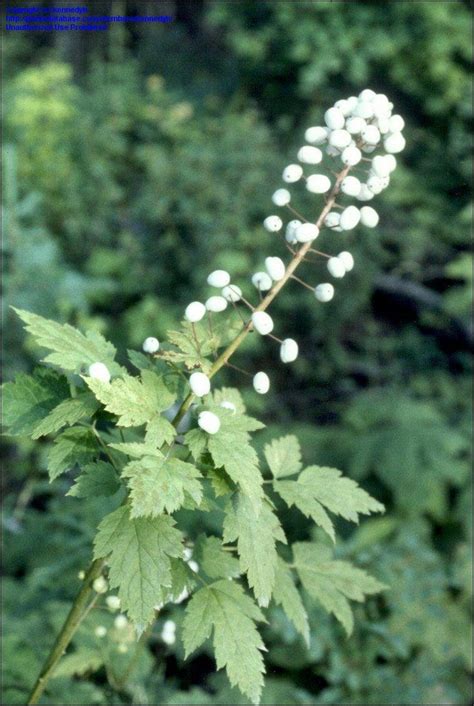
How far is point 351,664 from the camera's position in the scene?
322 centimetres

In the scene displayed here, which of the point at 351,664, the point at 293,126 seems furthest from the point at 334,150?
the point at 293,126

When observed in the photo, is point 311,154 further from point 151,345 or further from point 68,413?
point 68,413

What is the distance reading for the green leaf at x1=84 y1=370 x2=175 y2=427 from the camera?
146cm

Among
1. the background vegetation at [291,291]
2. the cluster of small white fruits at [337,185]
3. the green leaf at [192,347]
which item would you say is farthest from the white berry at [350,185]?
the background vegetation at [291,291]

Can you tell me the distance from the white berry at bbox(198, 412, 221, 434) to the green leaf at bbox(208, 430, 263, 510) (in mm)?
23

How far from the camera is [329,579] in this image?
1929 mm

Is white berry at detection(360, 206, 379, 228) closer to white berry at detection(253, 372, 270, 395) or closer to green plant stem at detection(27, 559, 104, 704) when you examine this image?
white berry at detection(253, 372, 270, 395)

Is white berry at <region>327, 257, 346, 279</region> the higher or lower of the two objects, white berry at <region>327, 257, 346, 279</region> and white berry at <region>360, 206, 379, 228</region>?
the lower

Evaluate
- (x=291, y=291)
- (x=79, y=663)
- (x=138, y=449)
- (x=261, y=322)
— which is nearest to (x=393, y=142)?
(x=261, y=322)

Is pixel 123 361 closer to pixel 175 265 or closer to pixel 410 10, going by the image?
pixel 175 265

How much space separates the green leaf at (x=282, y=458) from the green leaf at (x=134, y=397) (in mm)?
363

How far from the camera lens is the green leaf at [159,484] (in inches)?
53.8

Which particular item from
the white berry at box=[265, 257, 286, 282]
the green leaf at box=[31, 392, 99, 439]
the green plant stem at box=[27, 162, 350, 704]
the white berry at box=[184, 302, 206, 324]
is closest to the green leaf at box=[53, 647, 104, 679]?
the green plant stem at box=[27, 162, 350, 704]

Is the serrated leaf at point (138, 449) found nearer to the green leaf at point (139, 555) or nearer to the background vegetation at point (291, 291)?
the green leaf at point (139, 555)
